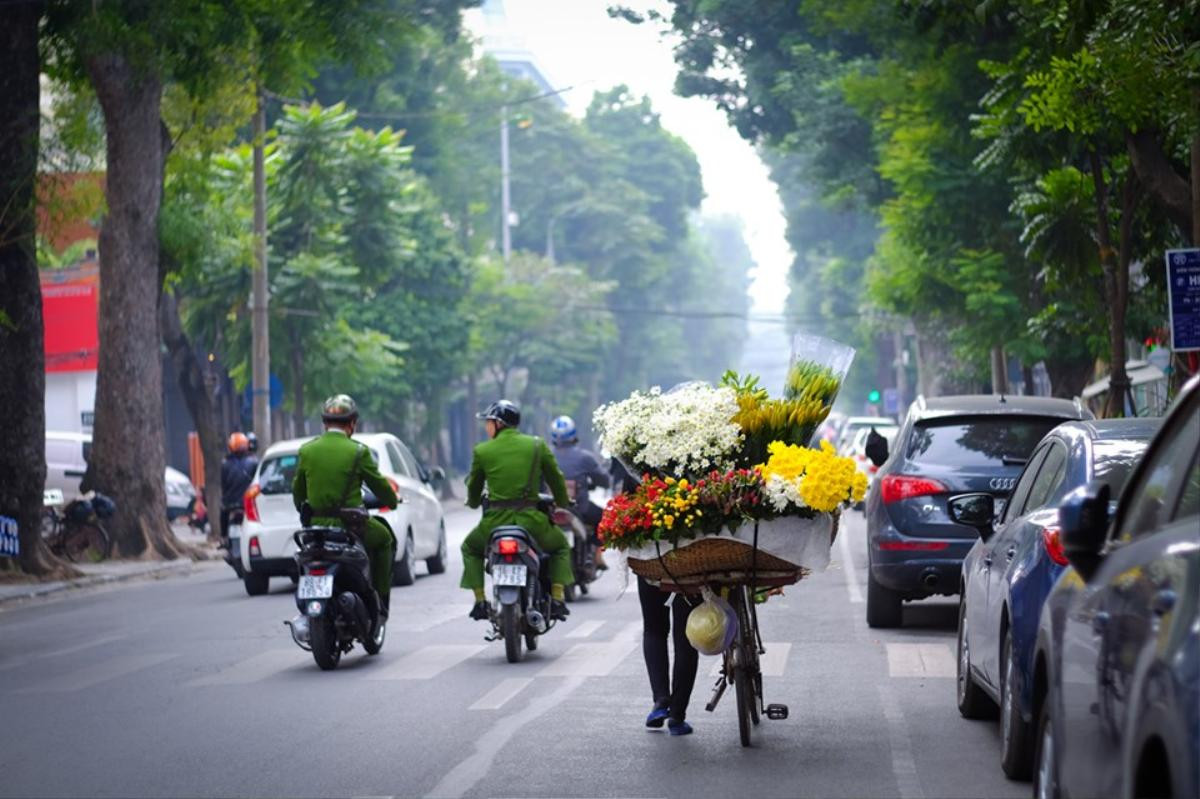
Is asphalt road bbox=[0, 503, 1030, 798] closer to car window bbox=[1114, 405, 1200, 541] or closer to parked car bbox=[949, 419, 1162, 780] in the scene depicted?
parked car bbox=[949, 419, 1162, 780]

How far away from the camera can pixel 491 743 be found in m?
9.81

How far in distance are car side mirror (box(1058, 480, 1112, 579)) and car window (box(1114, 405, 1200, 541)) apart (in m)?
0.07

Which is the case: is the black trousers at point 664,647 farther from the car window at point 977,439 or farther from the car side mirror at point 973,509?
the car window at point 977,439

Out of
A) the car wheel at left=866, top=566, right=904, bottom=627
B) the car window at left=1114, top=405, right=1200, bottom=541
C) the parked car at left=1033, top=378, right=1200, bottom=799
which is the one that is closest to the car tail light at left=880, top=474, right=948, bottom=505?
the car wheel at left=866, top=566, right=904, bottom=627

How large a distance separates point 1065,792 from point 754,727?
430 cm

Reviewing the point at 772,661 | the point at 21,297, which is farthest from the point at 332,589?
the point at 21,297

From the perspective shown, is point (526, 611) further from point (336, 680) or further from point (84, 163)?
point (84, 163)

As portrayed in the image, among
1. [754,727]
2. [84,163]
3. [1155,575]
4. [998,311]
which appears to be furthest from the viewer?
[998,311]

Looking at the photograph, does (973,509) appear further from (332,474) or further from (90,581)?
(90,581)

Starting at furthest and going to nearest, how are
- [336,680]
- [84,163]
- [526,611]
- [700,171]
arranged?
1. [700,171]
2. [84,163]
3. [526,611]
4. [336,680]

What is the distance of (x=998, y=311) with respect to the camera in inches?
1233

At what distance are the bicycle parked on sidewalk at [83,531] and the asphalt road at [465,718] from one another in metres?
10.7

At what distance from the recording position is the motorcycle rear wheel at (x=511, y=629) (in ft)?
44.1

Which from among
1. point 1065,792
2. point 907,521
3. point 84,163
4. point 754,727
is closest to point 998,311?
point 84,163
